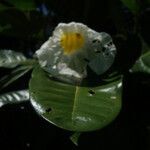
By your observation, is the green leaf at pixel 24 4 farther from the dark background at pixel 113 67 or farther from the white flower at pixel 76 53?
the white flower at pixel 76 53

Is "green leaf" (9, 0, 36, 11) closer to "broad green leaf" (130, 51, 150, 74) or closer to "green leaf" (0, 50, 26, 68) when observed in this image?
"green leaf" (0, 50, 26, 68)

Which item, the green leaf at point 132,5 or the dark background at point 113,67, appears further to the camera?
the green leaf at point 132,5

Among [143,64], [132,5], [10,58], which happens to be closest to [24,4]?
[10,58]

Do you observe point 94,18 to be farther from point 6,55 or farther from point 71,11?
point 6,55

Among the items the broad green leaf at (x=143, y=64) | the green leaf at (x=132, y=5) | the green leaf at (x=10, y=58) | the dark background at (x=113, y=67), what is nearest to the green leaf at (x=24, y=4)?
the dark background at (x=113, y=67)

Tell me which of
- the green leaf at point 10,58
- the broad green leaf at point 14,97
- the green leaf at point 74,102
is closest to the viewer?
the green leaf at point 74,102

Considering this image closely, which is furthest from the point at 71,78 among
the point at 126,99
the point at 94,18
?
the point at 94,18

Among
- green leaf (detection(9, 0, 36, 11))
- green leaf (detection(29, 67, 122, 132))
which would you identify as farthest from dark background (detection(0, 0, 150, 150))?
green leaf (detection(29, 67, 122, 132))

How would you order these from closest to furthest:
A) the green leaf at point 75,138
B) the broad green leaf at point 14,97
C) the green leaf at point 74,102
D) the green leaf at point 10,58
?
the green leaf at point 74,102
the green leaf at point 75,138
the broad green leaf at point 14,97
the green leaf at point 10,58
